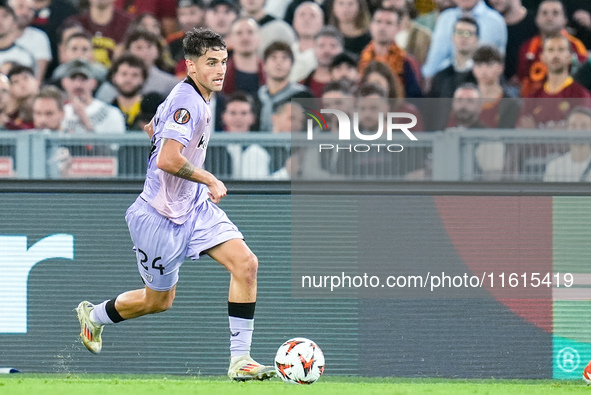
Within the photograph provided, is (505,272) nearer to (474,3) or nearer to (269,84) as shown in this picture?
(269,84)

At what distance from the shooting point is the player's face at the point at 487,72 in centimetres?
982

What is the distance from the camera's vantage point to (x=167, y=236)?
232 inches

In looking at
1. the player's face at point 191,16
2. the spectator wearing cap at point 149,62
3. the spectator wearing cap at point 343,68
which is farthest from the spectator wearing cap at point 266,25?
the spectator wearing cap at point 149,62

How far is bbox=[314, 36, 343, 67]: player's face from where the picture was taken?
10250 millimetres

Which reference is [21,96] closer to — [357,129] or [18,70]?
[18,70]

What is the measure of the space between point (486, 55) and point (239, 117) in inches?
107

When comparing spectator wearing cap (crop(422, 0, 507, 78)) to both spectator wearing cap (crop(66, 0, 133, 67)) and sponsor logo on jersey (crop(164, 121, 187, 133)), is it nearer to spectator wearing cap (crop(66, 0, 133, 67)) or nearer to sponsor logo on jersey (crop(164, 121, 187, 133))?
spectator wearing cap (crop(66, 0, 133, 67))

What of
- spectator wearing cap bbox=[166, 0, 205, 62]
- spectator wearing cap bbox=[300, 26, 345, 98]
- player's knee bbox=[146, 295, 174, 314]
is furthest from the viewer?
spectator wearing cap bbox=[166, 0, 205, 62]

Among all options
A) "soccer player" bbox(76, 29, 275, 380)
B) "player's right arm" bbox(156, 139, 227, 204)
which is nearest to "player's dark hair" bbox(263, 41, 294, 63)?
"soccer player" bbox(76, 29, 275, 380)

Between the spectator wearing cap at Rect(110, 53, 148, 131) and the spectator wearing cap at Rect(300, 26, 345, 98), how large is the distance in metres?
1.72

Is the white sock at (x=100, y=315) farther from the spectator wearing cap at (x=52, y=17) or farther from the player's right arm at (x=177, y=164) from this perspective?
the spectator wearing cap at (x=52, y=17)

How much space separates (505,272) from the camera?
7000 mm

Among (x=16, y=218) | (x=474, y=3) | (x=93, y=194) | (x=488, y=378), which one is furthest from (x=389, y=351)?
(x=474, y=3)

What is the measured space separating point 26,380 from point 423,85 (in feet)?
17.5
